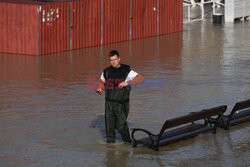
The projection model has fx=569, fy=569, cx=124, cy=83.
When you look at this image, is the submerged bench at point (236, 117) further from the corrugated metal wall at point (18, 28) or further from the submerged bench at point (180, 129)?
the corrugated metal wall at point (18, 28)

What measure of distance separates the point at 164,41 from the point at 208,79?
30.7ft

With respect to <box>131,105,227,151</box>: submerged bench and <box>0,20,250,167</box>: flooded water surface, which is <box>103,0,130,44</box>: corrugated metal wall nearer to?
<box>0,20,250,167</box>: flooded water surface

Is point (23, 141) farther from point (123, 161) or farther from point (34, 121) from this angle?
point (123, 161)

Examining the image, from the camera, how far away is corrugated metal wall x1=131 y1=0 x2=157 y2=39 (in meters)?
27.8

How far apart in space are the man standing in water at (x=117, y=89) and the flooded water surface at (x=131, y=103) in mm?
567

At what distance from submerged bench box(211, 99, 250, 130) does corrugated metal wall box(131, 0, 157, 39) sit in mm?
14777

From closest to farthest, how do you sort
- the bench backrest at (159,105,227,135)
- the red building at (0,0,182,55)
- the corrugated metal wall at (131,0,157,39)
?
the bench backrest at (159,105,227,135) < the red building at (0,0,182,55) < the corrugated metal wall at (131,0,157,39)

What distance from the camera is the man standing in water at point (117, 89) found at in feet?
36.7

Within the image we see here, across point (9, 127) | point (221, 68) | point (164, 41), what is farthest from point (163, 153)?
point (164, 41)

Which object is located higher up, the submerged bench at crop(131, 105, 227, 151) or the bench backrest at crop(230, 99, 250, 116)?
the bench backrest at crop(230, 99, 250, 116)

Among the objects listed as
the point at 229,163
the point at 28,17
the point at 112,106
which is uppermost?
the point at 28,17

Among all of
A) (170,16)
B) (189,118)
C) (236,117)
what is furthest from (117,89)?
(170,16)

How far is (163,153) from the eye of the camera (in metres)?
11.3

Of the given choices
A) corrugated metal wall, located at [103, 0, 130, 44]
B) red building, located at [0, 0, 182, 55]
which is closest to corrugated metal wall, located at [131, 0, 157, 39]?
red building, located at [0, 0, 182, 55]
